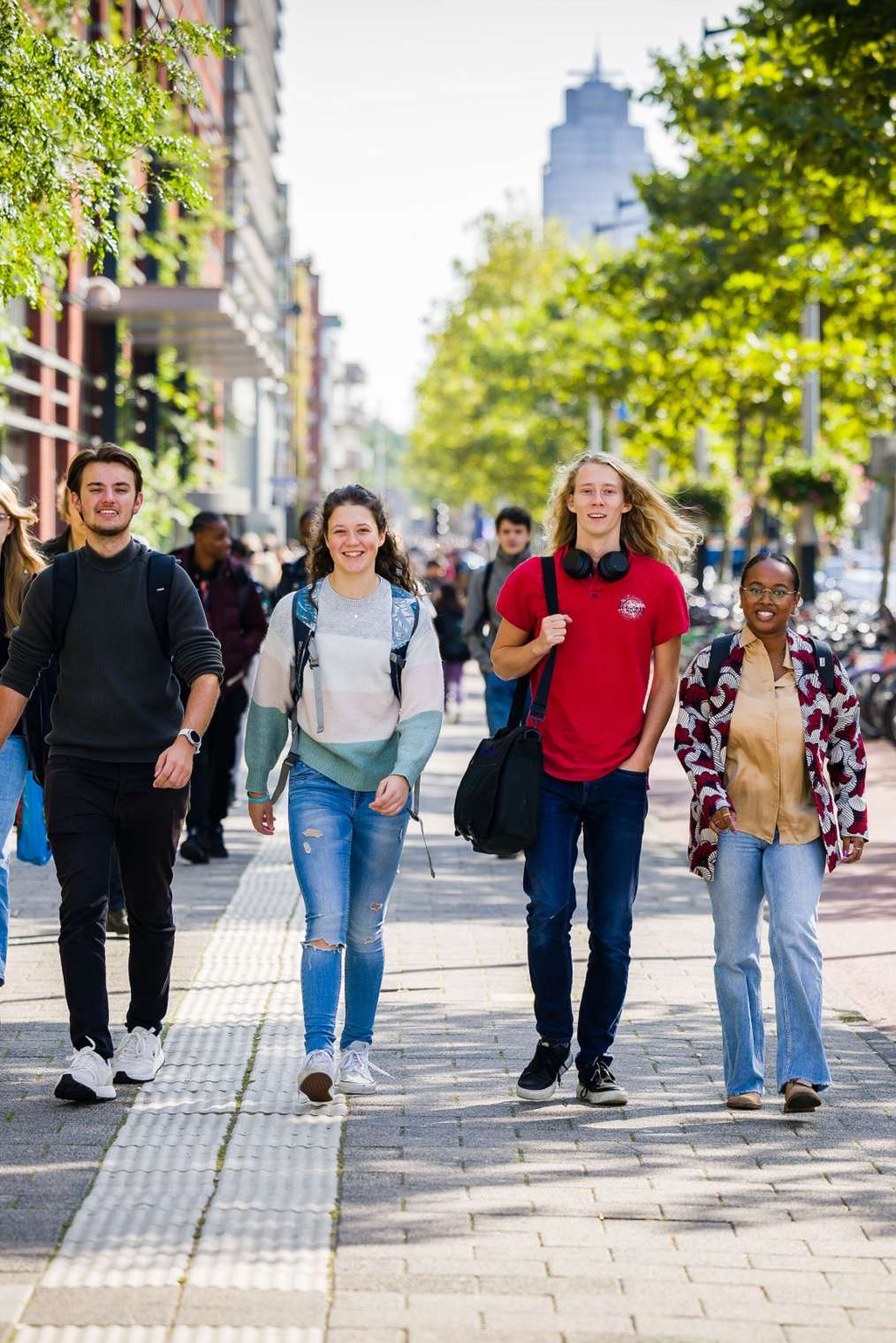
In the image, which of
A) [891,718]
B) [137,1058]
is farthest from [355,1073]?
[891,718]

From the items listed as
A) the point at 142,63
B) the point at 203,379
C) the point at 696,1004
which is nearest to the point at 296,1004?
the point at 696,1004

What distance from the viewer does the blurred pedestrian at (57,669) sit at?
23.7ft

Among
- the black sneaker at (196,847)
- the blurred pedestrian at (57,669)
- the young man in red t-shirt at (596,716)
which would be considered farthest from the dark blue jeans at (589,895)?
the black sneaker at (196,847)

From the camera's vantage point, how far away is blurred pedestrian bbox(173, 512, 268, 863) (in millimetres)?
10875

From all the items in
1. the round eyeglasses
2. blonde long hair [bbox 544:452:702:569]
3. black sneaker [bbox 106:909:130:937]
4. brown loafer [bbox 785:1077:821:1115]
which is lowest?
black sneaker [bbox 106:909:130:937]

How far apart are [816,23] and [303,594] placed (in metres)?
8.53

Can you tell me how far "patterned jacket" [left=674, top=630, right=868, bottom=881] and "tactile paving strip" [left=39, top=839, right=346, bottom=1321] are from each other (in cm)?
140

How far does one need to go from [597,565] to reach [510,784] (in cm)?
70

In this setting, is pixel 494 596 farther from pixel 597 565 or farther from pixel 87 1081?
pixel 87 1081

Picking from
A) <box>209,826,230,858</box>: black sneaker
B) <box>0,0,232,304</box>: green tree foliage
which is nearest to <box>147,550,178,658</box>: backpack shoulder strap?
<box>0,0,232,304</box>: green tree foliage

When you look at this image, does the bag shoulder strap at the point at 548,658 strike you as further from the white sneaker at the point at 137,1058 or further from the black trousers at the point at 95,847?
the white sneaker at the point at 137,1058

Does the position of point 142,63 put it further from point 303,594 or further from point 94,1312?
point 94,1312

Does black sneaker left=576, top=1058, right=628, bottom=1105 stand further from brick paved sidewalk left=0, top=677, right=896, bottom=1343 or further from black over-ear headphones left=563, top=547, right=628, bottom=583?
black over-ear headphones left=563, top=547, right=628, bottom=583

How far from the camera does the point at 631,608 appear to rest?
6156 mm
